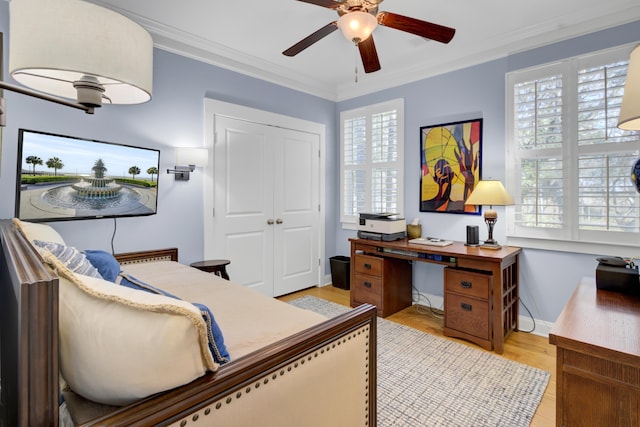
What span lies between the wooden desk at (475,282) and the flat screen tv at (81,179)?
225cm

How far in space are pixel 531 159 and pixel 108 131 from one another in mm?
3550

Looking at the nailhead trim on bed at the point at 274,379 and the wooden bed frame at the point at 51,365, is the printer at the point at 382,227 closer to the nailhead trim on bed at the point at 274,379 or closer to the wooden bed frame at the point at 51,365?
the nailhead trim on bed at the point at 274,379

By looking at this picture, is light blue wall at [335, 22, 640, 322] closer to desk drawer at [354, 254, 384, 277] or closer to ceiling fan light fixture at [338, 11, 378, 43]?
desk drawer at [354, 254, 384, 277]

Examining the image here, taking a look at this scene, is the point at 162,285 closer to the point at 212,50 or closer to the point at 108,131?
the point at 108,131

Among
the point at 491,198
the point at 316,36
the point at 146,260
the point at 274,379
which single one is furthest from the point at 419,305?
the point at 274,379

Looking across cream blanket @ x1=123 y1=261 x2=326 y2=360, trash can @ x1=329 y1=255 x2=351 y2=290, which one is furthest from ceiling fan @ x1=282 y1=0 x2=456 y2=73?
trash can @ x1=329 y1=255 x2=351 y2=290

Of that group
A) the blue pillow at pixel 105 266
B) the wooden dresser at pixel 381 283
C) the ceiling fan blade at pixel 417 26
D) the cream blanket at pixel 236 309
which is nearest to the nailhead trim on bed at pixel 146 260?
the cream blanket at pixel 236 309

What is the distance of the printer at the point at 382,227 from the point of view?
3.28 m

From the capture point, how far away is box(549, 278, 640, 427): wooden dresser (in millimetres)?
1013

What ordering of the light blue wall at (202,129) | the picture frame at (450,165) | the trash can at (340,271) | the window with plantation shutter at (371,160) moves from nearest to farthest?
the light blue wall at (202,129) → the picture frame at (450,165) → the window with plantation shutter at (371,160) → the trash can at (340,271)

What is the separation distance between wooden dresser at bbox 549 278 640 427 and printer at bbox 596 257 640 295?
0.38 meters

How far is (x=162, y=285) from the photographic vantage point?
6.37ft

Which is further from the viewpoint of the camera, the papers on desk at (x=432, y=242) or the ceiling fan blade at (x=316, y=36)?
the papers on desk at (x=432, y=242)

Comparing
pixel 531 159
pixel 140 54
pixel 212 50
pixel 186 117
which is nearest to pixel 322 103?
pixel 212 50
